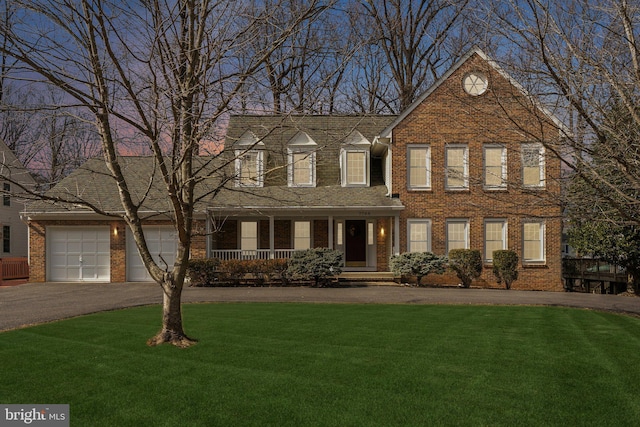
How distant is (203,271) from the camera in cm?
1958

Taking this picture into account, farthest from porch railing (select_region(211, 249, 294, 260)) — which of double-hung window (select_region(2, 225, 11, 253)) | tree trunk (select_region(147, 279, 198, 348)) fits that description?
double-hung window (select_region(2, 225, 11, 253))

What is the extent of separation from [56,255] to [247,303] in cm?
1115

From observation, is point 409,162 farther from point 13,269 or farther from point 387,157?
point 13,269

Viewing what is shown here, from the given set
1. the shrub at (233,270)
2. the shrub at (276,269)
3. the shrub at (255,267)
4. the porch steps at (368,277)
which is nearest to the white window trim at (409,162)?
the porch steps at (368,277)

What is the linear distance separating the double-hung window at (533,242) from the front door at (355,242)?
21.7ft

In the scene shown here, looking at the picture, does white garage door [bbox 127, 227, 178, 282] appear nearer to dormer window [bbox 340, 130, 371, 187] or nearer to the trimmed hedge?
the trimmed hedge

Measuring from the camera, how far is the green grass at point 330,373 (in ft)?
18.3

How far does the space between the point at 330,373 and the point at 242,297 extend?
31.2ft

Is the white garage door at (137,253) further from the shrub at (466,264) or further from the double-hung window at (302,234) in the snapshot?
the shrub at (466,264)

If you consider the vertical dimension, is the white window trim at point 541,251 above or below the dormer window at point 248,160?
below

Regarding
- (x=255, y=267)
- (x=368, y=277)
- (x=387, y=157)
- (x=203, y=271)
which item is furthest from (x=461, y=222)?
(x=203, y=271)

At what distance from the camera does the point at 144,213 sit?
821 inches

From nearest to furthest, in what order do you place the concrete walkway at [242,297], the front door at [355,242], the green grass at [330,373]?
the green grass at [330,373], the concrete walkway at [242,297], the front door at [355,242]

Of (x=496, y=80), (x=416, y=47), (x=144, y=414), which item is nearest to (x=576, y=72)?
(x=496, y=80)
